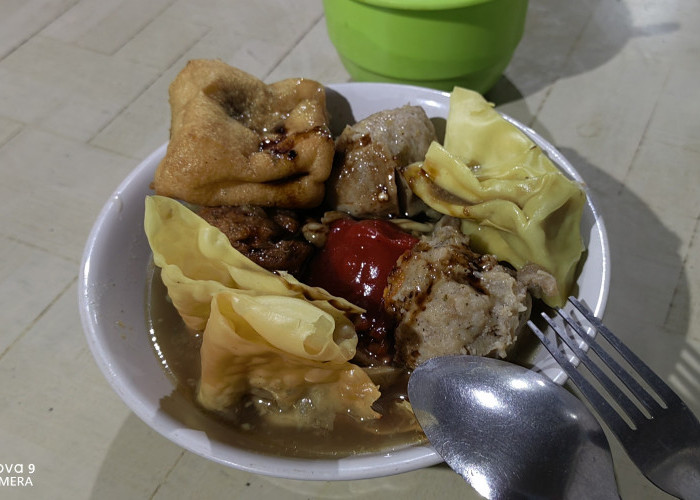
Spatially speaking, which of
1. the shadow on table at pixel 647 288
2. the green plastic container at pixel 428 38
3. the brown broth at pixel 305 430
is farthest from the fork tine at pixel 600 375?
the green plastic container at pixel 428 38

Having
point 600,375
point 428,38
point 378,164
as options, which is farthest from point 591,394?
point 428,38

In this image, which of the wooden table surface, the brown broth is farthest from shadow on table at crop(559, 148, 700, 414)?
the brown broth

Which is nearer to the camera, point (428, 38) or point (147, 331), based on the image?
point (147, 331)

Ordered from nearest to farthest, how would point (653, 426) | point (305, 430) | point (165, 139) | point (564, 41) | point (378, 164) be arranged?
point (653, 426) < point (305, 430) < point (378, 164) < point (165, 139) < point (564, 41)

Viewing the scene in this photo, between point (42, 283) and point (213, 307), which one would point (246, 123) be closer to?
point (213, 307)

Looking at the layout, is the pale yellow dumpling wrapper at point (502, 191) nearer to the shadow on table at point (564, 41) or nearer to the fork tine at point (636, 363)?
the fork tine at point (636, 363)

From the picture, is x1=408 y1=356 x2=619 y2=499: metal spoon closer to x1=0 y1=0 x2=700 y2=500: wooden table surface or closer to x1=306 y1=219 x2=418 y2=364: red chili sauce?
x1=306 y1=219 x2=418 y2=364: red chili sauce

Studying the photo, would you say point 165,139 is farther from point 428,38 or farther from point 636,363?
point 636,363
